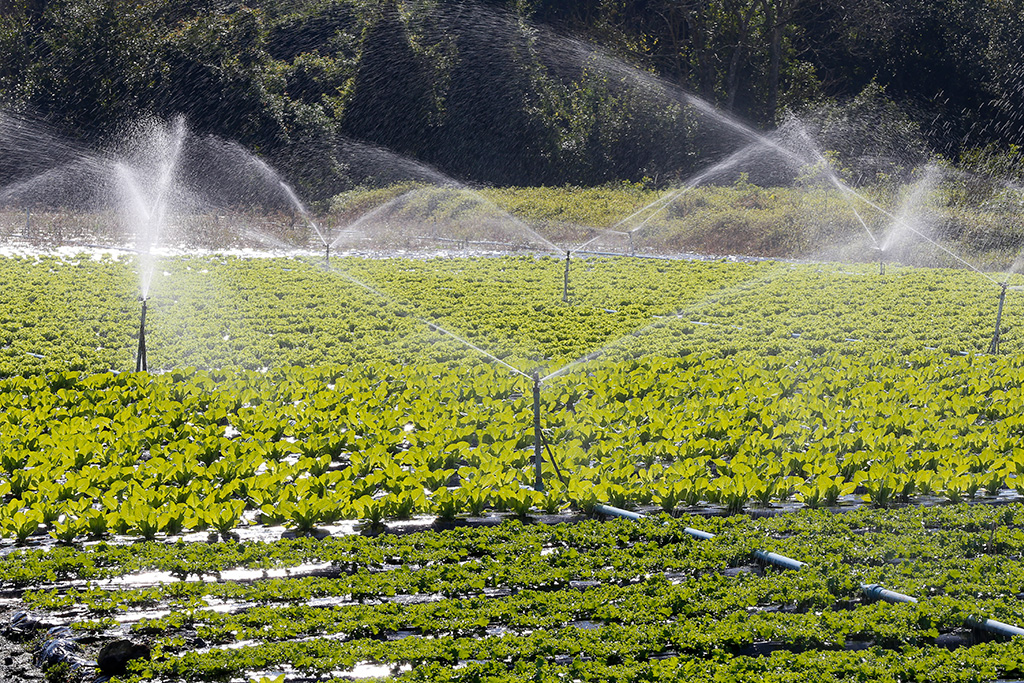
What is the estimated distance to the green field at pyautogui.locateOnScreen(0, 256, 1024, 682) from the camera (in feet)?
21.4

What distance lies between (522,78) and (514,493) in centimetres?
4070

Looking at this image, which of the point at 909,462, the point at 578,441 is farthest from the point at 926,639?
the point at 578,441

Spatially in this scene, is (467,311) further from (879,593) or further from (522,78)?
(522,78)

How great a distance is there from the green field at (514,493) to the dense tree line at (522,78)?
2792 cm

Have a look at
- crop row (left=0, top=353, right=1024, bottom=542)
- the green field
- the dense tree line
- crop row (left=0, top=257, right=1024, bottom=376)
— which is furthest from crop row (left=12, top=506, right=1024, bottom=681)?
the dense tree line

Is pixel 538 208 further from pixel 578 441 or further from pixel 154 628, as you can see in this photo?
pixel 154 628

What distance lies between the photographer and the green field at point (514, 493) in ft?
21.4

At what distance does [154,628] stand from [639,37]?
156ft

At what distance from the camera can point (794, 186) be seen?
38.9 meters

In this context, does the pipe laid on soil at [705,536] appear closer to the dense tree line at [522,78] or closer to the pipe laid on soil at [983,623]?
the pipe laid on soil at [983,623]

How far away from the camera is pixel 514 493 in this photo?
368 inches

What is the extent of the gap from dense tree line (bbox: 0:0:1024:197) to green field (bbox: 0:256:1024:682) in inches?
1099

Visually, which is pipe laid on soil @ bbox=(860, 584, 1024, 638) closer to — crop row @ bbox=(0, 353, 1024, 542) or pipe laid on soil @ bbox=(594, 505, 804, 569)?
pipe laid on soil @ bbox=(594, 505, 804, 569)

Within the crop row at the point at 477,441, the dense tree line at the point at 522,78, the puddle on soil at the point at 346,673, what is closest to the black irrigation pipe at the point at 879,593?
the crop row at the point at 477,441
